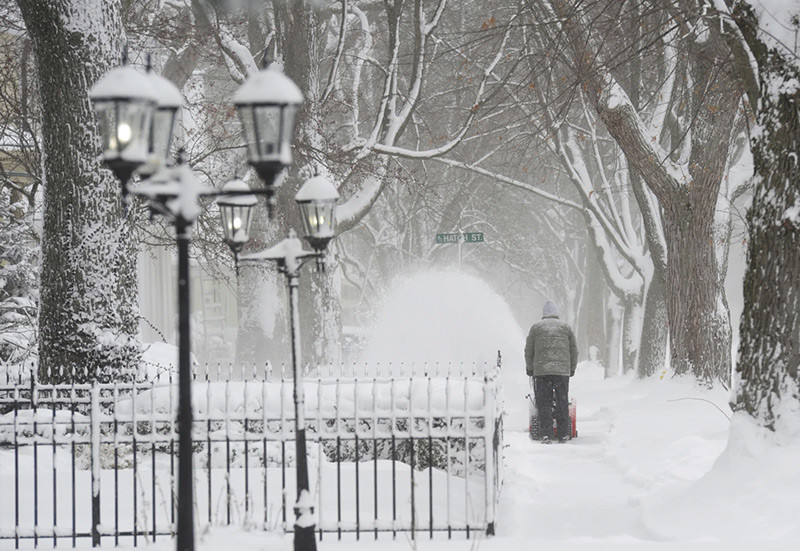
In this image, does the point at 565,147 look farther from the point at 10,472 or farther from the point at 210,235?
the point at 10,472

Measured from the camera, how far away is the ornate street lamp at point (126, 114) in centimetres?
471

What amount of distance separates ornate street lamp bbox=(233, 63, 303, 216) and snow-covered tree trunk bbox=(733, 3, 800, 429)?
4755mm

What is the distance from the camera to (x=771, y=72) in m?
8.38

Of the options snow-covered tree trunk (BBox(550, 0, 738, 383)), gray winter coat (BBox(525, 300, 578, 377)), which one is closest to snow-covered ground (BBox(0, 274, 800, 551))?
snow-covered tree trunk (BBox(550, 0, 738, 383))

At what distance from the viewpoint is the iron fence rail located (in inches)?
306

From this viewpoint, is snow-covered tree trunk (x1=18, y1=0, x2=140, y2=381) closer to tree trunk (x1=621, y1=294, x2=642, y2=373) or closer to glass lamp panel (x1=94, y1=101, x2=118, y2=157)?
glass lamp panel (x1=94, y1=101, x2=118, y2=157)

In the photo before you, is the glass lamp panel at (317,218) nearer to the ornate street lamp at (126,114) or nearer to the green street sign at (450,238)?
the ornate street lamp at (126,114)

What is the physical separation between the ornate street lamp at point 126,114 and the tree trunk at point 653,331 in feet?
49.7

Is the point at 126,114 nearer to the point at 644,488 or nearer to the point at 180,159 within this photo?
the point at 180,159

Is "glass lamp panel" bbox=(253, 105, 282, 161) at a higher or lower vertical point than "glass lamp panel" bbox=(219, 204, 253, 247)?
higher

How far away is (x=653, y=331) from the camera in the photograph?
19.0m

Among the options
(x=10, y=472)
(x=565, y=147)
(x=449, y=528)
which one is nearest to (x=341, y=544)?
(x=449, y=528)

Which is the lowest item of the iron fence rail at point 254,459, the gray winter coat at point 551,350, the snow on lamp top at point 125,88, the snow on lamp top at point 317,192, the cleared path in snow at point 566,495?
the cleared path in snow at point 566,495

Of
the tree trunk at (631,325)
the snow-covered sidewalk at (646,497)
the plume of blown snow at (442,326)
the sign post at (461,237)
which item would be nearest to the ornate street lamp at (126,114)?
the snow-covered sidewalk at (646,497)
